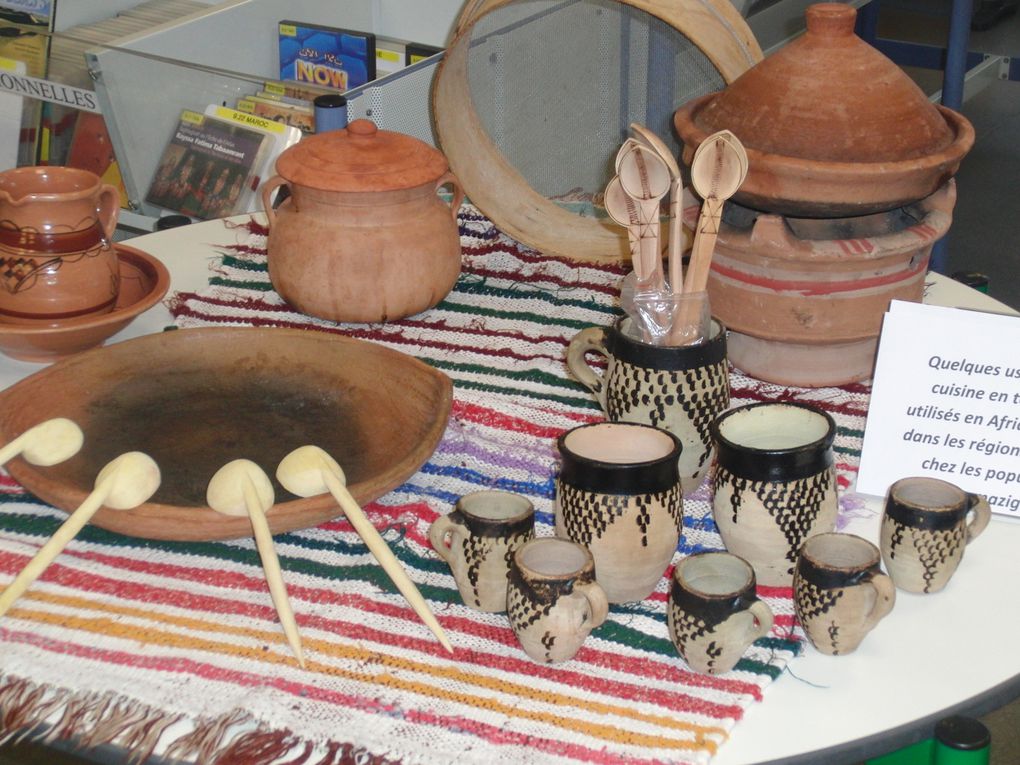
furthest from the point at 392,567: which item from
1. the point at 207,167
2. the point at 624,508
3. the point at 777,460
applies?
the point at 207,167

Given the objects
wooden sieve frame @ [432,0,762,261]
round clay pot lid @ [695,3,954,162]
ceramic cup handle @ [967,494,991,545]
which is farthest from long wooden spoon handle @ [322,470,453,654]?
wooden sieve frame @ [432,0,762,261]

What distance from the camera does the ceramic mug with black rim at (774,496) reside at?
0.79 m

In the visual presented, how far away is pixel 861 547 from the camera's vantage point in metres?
0.76

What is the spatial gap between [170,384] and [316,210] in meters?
0.22

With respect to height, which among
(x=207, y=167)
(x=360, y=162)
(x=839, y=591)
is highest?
(x=360, y=162)

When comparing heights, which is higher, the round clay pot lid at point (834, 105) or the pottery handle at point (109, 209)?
the round clay pot lid at point (834, 105)

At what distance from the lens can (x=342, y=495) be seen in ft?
2.68

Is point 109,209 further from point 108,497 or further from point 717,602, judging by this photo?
point 717,602

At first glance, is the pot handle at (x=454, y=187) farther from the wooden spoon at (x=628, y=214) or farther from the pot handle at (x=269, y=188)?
the wooden spoon at (x=628, y=214)

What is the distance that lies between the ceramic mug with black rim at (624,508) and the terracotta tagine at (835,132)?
0.30 m

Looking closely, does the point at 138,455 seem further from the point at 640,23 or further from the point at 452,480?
the point at 640,23

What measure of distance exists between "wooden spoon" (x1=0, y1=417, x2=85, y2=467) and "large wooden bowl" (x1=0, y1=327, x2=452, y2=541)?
0.05 feet

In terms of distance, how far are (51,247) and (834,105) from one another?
26.3 inches

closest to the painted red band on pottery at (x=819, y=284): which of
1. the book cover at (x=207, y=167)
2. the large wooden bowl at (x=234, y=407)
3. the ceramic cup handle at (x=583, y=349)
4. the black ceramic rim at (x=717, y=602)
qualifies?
the ceramic cup handle at (x=583, y=349)
